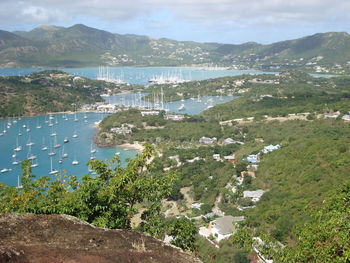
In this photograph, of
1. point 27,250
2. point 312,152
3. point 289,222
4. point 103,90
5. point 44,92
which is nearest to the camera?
point 27,250

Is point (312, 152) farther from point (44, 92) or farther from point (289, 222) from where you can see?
point (44, 92)

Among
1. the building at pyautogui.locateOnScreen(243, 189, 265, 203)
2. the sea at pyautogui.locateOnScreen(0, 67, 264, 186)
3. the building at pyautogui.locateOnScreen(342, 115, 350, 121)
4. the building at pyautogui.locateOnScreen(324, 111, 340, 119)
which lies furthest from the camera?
the building at pyautogui.locateOnScreen(324, 111, 340, 119)

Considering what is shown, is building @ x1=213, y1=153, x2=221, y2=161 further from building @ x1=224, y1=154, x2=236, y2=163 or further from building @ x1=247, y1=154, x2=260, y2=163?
building @ x1=247, y1=154, x2=260, y2=163

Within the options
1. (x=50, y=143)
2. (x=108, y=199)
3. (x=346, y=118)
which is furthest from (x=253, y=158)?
(x=108, y=199)

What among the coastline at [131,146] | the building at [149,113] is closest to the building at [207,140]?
the coastline at [131,146]

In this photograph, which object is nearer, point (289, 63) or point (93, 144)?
point (93, 144)

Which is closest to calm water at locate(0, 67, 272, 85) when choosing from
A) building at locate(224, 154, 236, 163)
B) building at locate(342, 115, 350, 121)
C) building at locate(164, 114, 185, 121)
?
building at locate(164, 114, 185, 121)

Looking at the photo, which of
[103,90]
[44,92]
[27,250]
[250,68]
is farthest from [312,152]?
[250,68]

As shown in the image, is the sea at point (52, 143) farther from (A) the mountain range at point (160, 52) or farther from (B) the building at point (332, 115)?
(A) the mountain range at point (160, 52)
